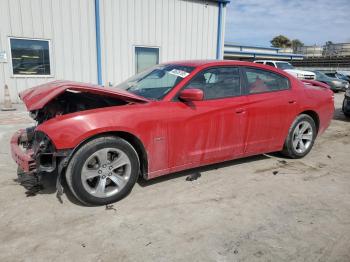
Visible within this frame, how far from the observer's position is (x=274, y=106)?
4.56m

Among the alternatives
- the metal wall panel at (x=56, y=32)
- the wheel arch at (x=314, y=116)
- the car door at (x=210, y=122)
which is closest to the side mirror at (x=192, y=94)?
the car door at (x=210, y=122)

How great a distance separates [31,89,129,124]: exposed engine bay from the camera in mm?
3754

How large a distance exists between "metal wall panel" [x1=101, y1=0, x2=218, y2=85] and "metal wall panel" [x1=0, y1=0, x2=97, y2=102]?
590 millimetres

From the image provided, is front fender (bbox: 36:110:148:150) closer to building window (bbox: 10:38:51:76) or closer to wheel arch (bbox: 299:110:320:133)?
wheel arch (bbox: 299:110:320:133)

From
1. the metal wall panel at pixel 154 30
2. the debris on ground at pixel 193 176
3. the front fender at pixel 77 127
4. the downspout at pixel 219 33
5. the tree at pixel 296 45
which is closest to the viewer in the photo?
the front fender at pixel 77 127

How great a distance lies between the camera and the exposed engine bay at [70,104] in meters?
3.75

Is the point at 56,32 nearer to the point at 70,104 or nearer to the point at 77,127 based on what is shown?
the point at 70,104

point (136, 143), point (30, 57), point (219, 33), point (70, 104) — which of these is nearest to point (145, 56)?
point (219, 33)

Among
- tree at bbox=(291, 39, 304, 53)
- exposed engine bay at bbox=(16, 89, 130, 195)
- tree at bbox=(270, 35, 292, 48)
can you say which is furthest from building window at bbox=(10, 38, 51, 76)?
tree at bbox=(270, 35, 292, 48)

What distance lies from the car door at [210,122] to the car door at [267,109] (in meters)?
0.16

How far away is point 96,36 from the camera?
11031 mm

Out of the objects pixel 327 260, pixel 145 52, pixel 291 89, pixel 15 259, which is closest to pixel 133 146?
pixel 15 259

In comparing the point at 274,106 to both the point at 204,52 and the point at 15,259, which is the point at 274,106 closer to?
the point at 15,259

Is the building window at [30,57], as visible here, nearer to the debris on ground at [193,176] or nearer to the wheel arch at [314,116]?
the debris on ground at [193,176]
